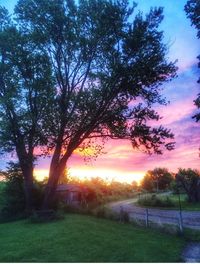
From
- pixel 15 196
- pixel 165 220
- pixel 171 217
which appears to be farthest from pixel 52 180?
pixel 171 217

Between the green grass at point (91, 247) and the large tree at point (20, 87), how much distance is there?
13265 millimetres

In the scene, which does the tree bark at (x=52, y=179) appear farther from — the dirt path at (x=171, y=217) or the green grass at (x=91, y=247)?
the green grass at (x=91, y=247)

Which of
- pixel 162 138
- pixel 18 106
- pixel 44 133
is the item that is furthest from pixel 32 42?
pixel 162 138

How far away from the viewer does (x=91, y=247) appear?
52.5ft

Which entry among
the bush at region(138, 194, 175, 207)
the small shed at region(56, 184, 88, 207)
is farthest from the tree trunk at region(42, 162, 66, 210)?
the small shed at region(56, 184, 88, 207)

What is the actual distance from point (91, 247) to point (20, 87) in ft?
66.0

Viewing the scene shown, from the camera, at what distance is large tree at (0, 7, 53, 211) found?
30438 millimetres

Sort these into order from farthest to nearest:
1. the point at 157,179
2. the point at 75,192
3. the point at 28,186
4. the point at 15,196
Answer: the point at 157,179 < the point at 75,192 < the point at 15,196 < the point at 28,186

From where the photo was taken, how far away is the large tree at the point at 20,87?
30.4 m

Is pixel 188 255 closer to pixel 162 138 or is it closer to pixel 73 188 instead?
pixel 162 138

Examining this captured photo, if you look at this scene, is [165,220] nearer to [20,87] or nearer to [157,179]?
[20,87]

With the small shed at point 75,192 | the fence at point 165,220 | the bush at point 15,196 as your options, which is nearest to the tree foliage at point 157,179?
the small shed at point 75,192

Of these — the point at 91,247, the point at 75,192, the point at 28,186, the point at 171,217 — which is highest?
the point at 75,192

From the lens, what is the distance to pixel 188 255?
49.9ft
